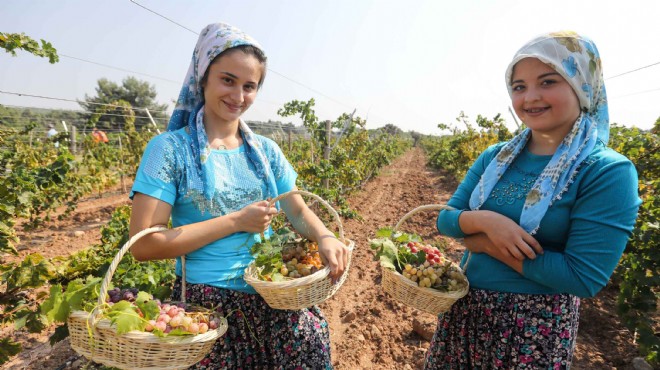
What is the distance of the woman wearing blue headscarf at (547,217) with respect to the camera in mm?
1146

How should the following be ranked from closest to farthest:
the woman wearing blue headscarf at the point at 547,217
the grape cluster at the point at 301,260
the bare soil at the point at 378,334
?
the woman wearing blue headscarf at the point at 547,217, the grape cluster at the point at 301,260, the bare soil at the point at 378,334

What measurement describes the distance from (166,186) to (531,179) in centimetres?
128

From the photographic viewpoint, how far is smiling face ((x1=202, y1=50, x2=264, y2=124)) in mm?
1376

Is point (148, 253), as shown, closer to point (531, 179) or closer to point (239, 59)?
point (239, 59)

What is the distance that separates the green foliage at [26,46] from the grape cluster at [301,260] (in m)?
1.49

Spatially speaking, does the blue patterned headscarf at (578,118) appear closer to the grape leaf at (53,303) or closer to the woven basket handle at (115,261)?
the woven basket handle at (115,261)

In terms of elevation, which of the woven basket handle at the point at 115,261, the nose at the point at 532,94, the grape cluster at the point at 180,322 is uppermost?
the nose at the point at 532,94

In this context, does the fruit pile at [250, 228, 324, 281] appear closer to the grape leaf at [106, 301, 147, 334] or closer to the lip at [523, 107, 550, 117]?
the grape leaf at [106, 301, 147, 334]

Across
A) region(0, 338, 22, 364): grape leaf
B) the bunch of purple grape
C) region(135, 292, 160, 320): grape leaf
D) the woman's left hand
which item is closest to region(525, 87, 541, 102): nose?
the woman's left hand

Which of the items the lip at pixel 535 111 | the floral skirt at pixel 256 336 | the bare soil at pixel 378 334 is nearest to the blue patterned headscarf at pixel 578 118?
the lip at pixel 535 111

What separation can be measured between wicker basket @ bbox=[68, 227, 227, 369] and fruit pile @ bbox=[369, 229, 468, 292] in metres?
0.73

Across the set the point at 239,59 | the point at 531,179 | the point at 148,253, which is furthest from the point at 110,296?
the point at 531,179

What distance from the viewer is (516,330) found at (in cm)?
130

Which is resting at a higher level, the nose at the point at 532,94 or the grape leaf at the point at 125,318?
the nose at the point at 532,94
